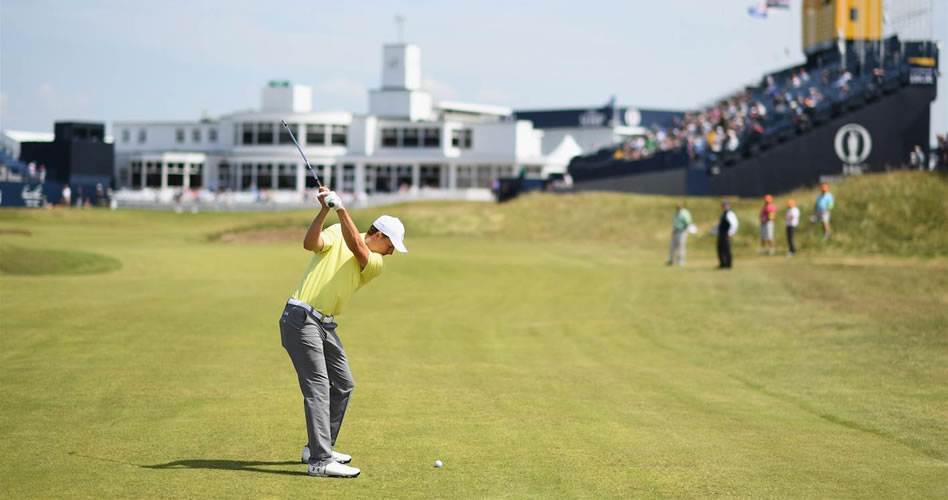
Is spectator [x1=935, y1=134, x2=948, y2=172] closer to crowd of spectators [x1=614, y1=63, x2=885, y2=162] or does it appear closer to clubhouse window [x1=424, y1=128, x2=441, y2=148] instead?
crowd of spectators [x1=614, y1=63, x2=885, y2=162]

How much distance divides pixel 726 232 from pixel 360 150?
69778 millimetres

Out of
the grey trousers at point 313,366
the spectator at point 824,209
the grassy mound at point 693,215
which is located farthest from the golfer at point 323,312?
the grassy mound at point 693,215

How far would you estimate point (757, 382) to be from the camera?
55.6ft

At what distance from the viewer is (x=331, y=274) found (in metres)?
9.28

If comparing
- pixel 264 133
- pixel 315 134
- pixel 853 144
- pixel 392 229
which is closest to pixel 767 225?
pixel 853 144

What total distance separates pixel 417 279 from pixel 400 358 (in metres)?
15.7

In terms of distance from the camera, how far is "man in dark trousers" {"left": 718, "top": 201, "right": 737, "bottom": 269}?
117 ft

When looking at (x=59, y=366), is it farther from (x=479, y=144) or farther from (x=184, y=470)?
(x=479, y=144)

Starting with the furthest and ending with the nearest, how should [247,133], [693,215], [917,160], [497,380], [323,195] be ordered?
[247,133] < [693,215] < [917,160] < [497,380] < [323,195]

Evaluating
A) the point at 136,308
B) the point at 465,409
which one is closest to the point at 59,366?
the point at 465,409

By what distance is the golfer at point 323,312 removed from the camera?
9164 millimetres

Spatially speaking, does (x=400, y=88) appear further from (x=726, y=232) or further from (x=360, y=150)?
(x=726, y=232)

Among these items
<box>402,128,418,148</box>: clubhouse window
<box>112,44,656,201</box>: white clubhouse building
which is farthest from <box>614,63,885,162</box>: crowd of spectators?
<box>402,128,418,148</box>: clubhouse window

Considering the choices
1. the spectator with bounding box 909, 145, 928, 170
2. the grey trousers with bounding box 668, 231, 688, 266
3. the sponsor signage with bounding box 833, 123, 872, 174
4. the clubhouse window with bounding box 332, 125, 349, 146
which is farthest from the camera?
the clubhouse window with bounding box 332, 125, 349, 146
